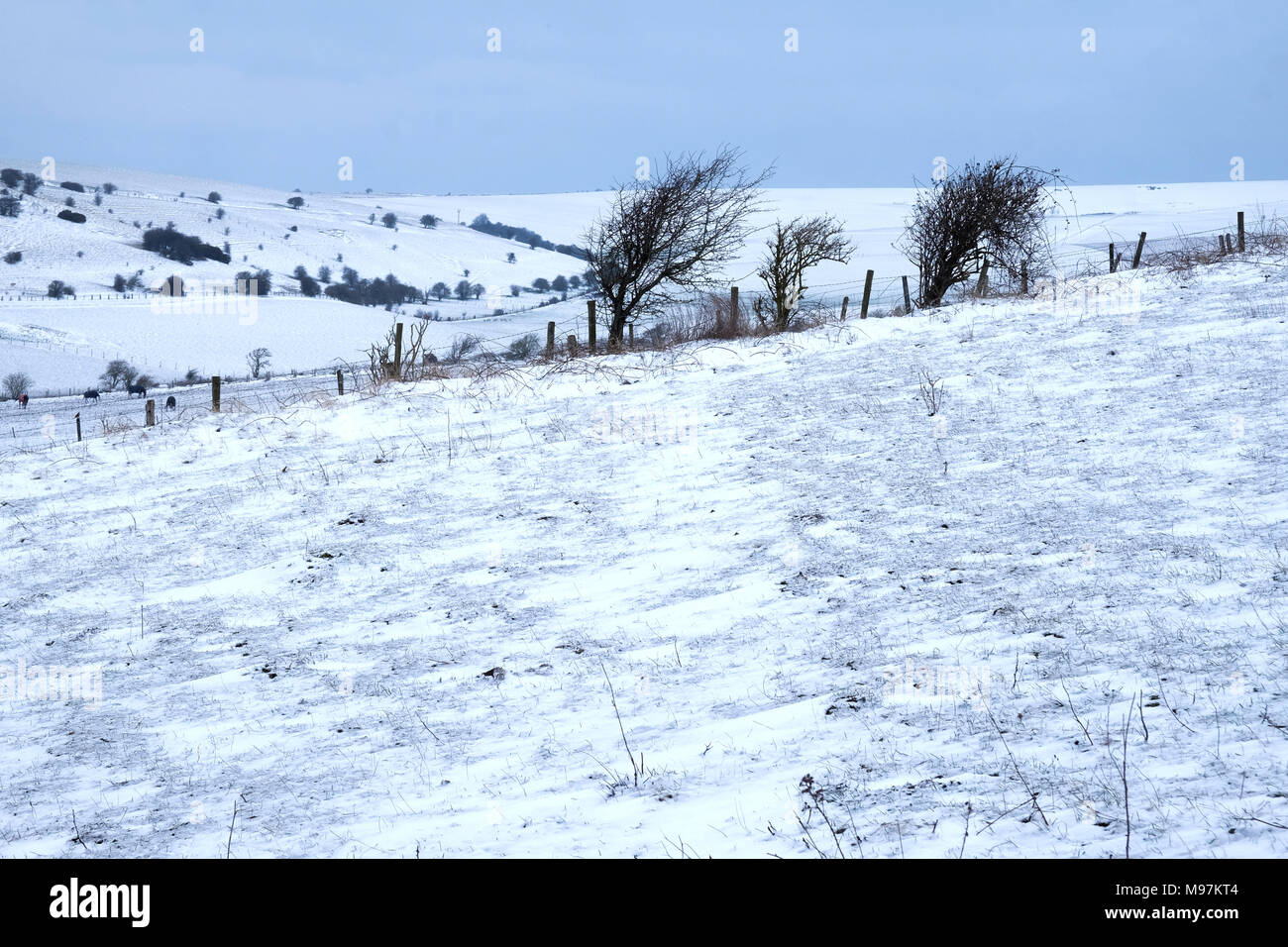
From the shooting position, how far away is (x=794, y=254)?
26547mm

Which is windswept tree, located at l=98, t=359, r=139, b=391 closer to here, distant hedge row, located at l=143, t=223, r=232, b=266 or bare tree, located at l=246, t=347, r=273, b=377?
bare tree, located at l=246, t=347, r=273, b=377

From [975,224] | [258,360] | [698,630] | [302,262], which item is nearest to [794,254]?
[975,224]

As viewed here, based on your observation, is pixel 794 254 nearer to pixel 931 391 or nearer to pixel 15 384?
pixel 931 391

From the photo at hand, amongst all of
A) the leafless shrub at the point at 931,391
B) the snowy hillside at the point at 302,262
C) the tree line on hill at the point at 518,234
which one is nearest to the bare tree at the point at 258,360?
the snowy hillside at the point at 302,262

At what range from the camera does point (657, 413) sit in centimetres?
1250

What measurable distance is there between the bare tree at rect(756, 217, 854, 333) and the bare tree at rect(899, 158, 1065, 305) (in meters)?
2.91

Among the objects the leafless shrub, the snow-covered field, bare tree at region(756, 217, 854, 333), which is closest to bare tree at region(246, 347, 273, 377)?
bare tree at region(756, 217, 854, 333)

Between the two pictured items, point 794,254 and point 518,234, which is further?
point 518,234

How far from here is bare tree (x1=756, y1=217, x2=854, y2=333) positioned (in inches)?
1037

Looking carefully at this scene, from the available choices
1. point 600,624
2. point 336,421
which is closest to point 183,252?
point 336,421

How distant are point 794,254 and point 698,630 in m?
22.6

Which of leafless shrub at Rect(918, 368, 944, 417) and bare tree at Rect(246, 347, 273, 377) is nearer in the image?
leafless shrub at Rect(918, 368, 944, 417)
